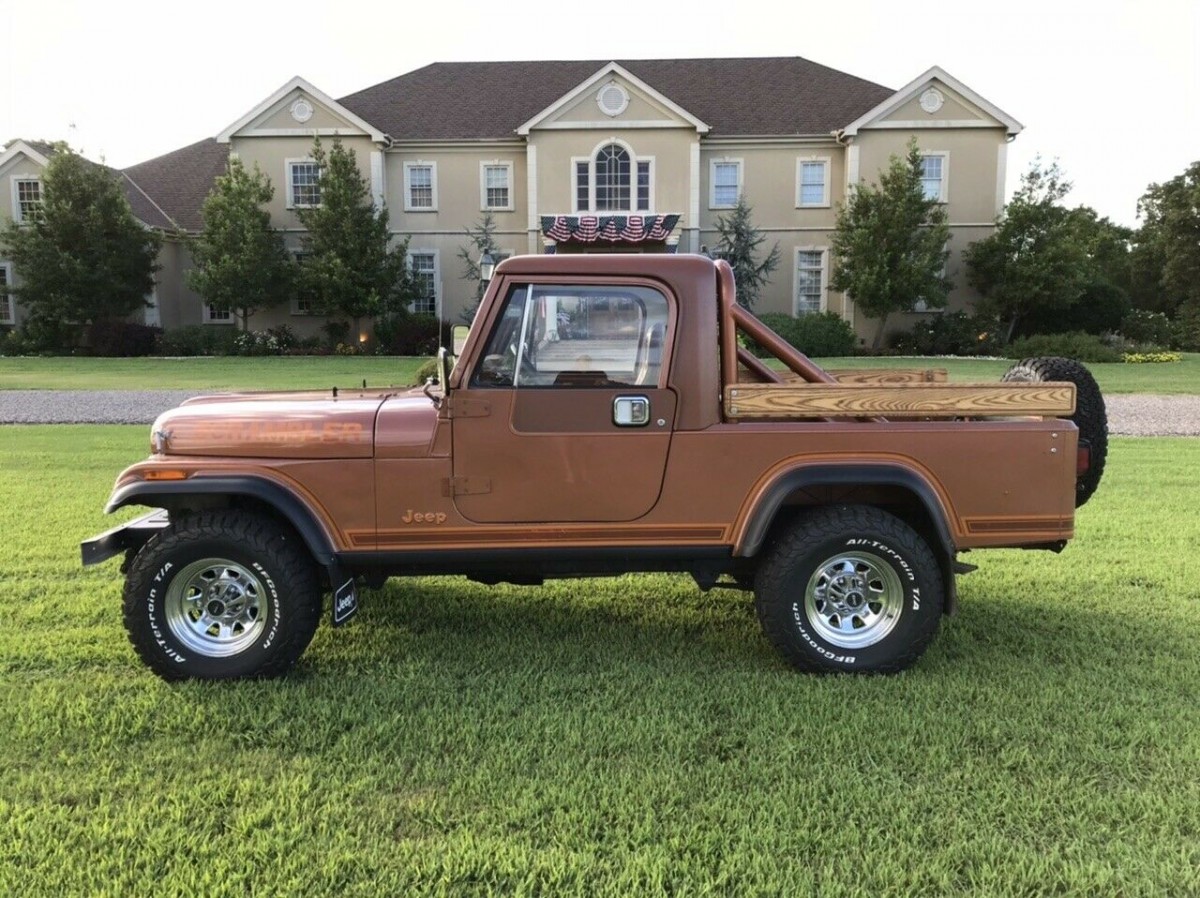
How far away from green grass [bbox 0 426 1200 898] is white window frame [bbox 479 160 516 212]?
96.0 feet

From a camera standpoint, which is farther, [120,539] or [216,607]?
[120,539]

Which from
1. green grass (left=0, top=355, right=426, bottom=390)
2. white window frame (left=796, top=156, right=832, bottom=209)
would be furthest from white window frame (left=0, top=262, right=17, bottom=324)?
white window frame (left=796, top=156, right=832, bottom=209)

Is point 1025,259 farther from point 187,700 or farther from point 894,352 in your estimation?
point 187,700

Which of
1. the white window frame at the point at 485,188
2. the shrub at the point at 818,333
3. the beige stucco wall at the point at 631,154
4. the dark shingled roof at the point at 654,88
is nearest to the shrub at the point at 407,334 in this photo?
the white window frame at the point at 485,188

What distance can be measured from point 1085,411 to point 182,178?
39961mm

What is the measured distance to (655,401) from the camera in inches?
158

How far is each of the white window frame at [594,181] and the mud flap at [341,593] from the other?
28.7 m

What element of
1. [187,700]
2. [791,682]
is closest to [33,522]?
[187,700]

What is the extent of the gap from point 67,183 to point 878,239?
28.0 metres

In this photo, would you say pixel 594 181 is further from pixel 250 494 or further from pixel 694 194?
pixel 250 494

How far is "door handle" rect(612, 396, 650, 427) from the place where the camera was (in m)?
3.99

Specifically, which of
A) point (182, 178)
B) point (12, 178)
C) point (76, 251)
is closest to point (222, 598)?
point (76, 251)

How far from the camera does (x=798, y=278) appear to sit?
108ft

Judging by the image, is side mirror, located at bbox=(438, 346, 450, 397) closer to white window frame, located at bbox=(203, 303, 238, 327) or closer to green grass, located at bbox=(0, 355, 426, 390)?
green grass, located at bbox=(0, 355, 426, 390)
